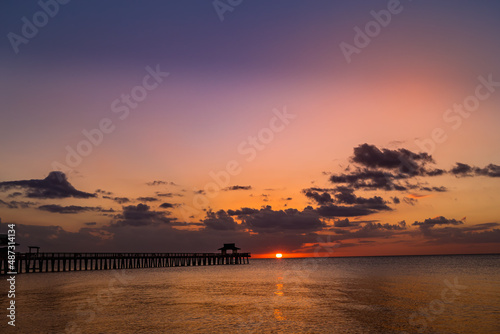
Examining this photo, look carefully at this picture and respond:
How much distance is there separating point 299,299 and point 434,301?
33.4 feet

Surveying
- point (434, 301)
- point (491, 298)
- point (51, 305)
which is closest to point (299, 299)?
point (434, 301)

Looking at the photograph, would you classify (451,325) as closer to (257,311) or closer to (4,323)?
(257,311)

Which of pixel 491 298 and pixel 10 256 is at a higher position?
pixel 10 256

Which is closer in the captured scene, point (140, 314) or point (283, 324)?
point (283, 324)

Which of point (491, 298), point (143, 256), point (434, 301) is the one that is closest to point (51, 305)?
point (434, 301)

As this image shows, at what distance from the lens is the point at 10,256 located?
5769 centimetres

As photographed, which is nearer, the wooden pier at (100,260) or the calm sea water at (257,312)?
the calm sea water at (257,312)

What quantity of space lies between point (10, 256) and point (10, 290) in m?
20.8

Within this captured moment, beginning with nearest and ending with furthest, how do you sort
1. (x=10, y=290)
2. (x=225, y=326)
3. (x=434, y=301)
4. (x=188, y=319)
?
(x=225, y=326) → (x=188, y=319) → (x=434, y=301) → (x=10, y=290)

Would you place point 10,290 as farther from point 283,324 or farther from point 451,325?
point 451,325

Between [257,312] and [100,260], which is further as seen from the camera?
[100,260]

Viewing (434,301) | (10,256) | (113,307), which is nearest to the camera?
(113,307)

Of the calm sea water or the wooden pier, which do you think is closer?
the calm sea water

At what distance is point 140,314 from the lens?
25.6m
